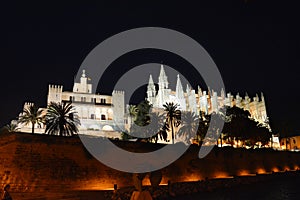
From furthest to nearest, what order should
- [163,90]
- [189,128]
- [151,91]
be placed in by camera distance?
[151,91] → [163,90] → [189,128]

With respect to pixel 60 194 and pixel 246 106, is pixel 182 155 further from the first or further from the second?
pixel 246 106

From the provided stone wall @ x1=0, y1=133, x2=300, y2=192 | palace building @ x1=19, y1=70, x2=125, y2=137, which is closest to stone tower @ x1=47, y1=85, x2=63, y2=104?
palace building @ x1=19, y1=70, x2=125, y2=137

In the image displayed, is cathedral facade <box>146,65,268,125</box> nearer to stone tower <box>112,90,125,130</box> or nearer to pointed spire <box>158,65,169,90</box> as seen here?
pointed spire <box>158,65,169,90</box>

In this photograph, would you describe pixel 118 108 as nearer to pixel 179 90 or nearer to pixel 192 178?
pixel 179 90

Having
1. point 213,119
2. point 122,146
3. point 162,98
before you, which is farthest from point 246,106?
point 122,146

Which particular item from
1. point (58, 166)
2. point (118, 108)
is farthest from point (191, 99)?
point (58, 166)

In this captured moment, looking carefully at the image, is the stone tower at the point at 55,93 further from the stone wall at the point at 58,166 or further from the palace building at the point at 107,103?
the stone wall at the point at 58,166

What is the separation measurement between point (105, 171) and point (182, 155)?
9340 mm

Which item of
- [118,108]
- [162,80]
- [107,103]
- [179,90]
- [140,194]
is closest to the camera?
[140,194]

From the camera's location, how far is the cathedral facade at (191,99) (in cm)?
8012

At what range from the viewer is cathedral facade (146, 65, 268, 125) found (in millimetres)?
80125

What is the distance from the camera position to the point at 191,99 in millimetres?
82250

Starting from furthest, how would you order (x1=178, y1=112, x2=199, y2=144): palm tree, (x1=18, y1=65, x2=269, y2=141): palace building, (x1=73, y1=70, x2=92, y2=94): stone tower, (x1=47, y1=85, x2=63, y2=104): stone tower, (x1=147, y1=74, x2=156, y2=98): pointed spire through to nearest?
(x1=147, y1=74, x2=156, y2=98): pointed spire
(x1=73, y1=70, x2=92, y2=94): stone tower
(x1=47, y1=85, x2=63, y2=104): stone tower
(x1=18, y1=65, x2=269, y2=141): palace building
(x1=178, y1=112, x2=199, y2=144): palm tree

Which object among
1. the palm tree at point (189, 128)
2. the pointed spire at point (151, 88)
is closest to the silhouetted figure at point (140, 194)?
Answer: the palm tree at point (189, 128)
